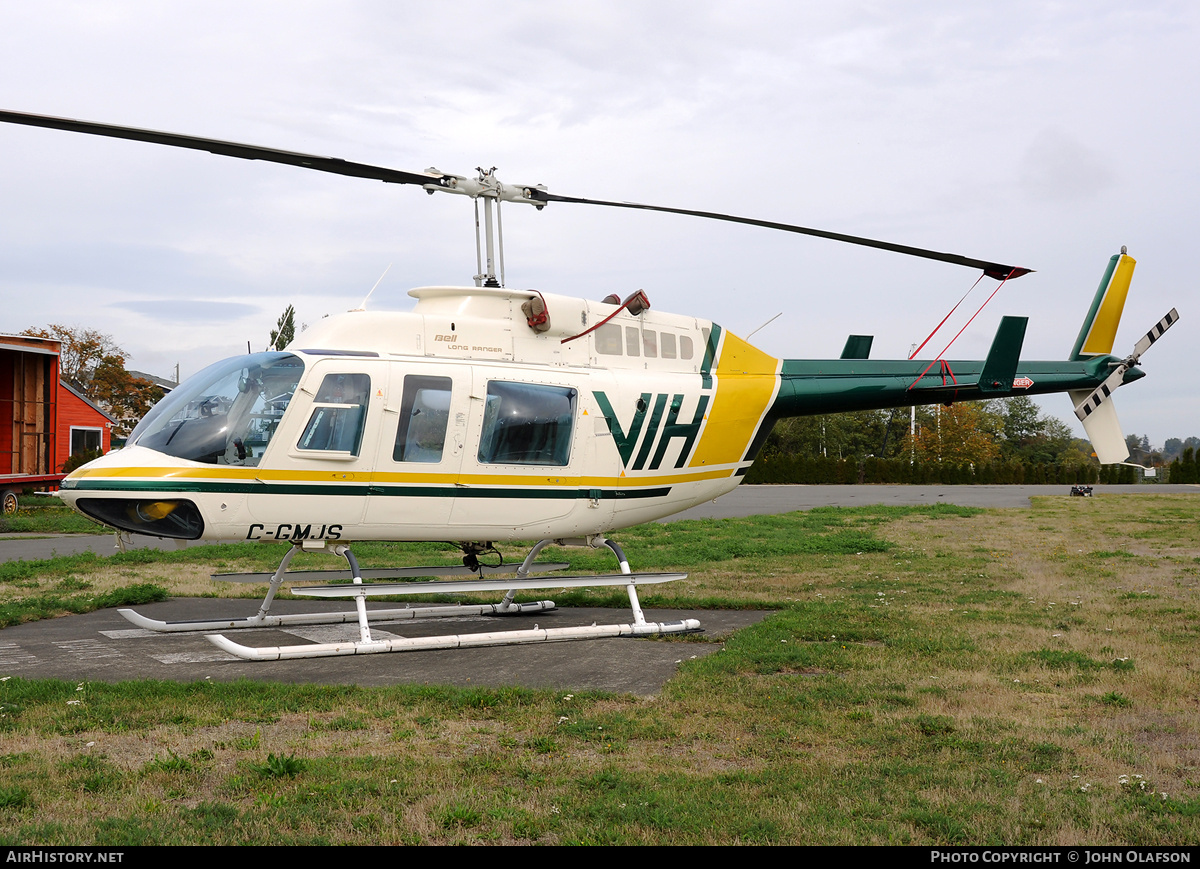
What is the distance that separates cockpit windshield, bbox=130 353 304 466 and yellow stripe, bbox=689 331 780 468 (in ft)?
16.1

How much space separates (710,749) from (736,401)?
6.06 m

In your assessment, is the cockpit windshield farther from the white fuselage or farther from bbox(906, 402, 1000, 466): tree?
bbox(906, 402, 1000, 466): tree

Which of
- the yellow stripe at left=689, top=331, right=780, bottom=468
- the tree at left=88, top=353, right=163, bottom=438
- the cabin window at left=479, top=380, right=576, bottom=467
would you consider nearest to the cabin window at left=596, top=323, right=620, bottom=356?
the cabin window at left=479, top=380, right=576, bottom=467

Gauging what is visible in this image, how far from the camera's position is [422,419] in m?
9.09

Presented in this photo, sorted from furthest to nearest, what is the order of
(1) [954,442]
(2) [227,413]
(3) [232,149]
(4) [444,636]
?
(1) [954,442], (4) [444,636], (2) [227,413], (3) [232,149]

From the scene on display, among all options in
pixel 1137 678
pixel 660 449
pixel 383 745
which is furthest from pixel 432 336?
pixel 1137 678

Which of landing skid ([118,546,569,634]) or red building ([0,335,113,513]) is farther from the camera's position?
red building ([0,335,113,513])

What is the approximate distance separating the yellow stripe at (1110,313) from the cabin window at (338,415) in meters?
10.2

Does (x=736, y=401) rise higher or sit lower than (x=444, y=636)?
higher

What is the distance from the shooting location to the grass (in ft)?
14.4

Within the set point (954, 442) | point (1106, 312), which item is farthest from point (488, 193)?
point (954, 442)

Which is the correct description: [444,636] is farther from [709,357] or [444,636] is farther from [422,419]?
[709,357]

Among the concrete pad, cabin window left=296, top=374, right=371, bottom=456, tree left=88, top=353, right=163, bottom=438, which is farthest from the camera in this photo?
tree left=88, top=353, right=163, bottom=438
